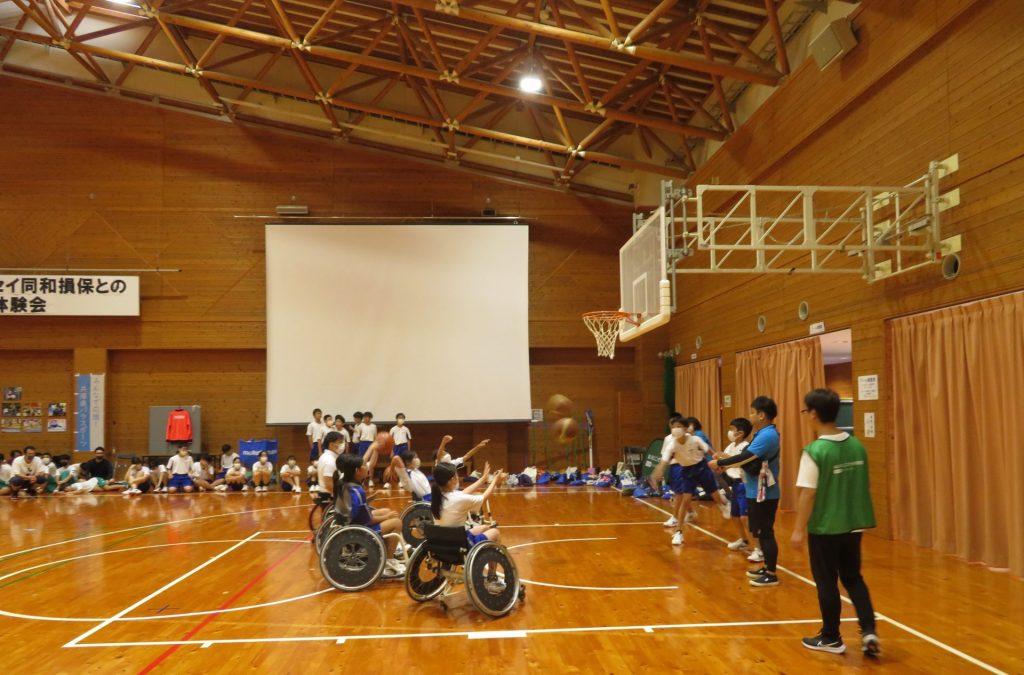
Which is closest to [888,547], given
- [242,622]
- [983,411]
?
[983,411]

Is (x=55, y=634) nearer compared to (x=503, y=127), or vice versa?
(x=55, y=634)

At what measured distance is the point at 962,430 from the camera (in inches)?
294

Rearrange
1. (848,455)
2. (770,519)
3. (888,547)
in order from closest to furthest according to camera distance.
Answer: (848,455) → (770,519) → (888,547)

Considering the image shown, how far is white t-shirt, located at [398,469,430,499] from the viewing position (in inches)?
309

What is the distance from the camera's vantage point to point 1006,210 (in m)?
6.88

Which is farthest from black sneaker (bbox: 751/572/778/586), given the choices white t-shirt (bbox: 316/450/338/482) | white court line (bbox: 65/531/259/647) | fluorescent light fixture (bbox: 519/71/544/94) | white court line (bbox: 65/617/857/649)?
fluorescent light fixture (bbox: 519/71/544/94)

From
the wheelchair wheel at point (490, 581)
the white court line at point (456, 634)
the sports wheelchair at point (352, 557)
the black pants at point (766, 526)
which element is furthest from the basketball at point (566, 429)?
the white court line at point (456, 634)

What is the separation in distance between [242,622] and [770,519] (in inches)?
181

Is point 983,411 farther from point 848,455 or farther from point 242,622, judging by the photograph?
point 242,622

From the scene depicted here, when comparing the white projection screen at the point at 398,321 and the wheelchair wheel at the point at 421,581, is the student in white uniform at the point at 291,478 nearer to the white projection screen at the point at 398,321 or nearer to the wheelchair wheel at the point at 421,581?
the white projection screen at the point at 398,321

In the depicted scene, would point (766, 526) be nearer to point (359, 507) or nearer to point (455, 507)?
point (455, 507)

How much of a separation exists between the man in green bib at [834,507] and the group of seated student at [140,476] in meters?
12.6

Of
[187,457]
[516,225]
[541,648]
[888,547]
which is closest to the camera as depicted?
[541,648]

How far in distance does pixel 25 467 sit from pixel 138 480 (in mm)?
2229
